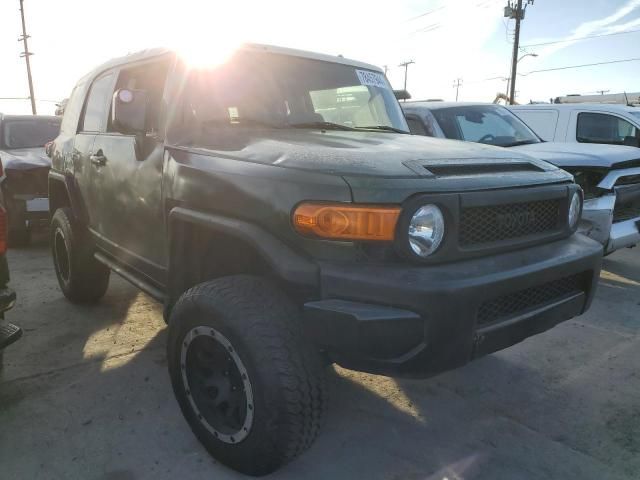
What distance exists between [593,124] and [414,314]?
23.5 ft

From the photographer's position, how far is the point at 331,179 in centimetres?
199

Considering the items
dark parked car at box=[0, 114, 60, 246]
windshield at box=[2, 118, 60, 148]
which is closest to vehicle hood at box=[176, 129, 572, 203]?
dark parked car at box=[0, 114, 60, 246]

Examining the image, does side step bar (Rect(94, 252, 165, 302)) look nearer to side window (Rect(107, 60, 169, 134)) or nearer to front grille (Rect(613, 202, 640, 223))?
side window (Rect(107, 60, 169, 134))

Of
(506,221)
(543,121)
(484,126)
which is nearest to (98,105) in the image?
(506,221)

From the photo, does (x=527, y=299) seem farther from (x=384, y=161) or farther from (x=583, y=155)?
(x=583, y=155)

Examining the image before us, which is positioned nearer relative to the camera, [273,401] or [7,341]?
[273,401]

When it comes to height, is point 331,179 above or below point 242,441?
above

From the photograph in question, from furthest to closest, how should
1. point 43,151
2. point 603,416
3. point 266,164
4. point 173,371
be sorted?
point 43,151 → point 603,416 → point 173,371 → point 266,164

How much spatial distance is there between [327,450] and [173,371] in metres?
0.85

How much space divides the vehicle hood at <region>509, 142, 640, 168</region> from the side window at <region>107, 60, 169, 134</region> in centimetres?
351

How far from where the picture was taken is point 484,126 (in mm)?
6285

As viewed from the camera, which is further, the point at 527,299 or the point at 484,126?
the point at 484,126

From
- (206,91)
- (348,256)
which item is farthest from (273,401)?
(206,91)

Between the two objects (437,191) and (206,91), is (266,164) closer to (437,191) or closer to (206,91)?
(437,191)
